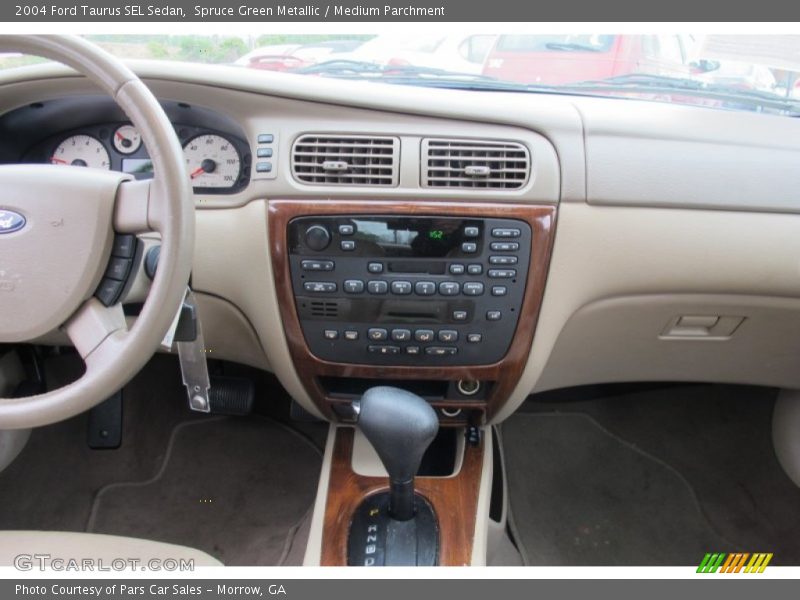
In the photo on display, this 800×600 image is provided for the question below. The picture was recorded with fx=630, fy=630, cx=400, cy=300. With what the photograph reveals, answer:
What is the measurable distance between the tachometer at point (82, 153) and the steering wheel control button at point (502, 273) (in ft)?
2.79

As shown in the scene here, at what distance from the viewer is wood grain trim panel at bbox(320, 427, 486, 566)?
1271 millimetres

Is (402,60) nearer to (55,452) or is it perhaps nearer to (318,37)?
(318,37)

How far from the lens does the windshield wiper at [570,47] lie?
1.32 metres

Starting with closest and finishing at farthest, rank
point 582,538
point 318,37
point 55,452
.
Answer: point 318,37
point 582,538
point 55,452

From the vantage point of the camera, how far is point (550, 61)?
1.35 meters

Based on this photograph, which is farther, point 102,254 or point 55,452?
point 55,452

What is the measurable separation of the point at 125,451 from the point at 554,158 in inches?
59.5

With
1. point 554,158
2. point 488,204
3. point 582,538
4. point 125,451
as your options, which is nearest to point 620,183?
point 554,158

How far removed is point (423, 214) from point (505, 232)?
0.51 ft

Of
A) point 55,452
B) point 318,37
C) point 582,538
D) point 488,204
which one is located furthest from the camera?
point 55,452

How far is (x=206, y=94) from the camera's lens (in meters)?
1.22

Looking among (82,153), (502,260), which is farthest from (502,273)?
(82,153)

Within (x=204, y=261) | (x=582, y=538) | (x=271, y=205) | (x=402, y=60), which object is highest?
(x=402, y=60)

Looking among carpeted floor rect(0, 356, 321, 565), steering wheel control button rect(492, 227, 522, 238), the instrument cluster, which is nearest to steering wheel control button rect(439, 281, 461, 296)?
steering wheel control button rect(492, 227, 522, 238)
